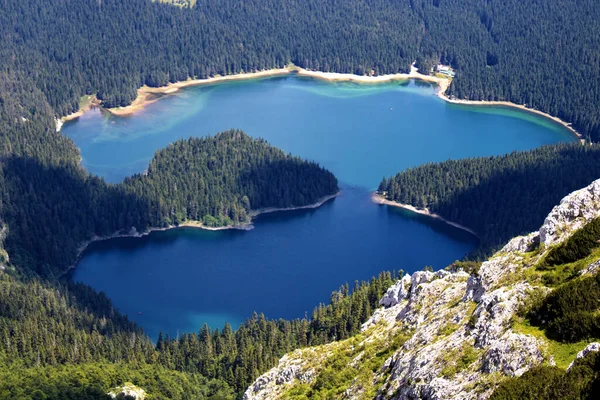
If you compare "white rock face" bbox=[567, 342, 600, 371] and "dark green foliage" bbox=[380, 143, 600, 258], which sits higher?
"white rock face" bbox=[567, 342, 600, 371]

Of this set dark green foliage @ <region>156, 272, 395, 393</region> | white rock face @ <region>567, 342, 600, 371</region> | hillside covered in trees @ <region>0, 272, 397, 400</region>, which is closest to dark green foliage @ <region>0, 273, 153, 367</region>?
hillside covered in trees @ <region>0, 272, 397, 400</region>

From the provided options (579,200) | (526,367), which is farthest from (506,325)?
(579,200)

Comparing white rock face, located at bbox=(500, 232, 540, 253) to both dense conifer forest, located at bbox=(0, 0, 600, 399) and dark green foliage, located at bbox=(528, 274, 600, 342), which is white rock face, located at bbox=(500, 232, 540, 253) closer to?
dark green foliage, located at bbox=(528, 274, 600, 342)

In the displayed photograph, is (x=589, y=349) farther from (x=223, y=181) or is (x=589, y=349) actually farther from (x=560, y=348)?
(x=223, y=181)

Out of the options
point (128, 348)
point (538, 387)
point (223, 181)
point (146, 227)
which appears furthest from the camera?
point (223, 181)

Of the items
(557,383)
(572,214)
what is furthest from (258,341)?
(557,383)

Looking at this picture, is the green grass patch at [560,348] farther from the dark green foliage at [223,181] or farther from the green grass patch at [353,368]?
the dark green foliage at [223,181]
